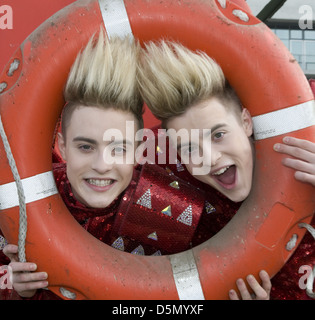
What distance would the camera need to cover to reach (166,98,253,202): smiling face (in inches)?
38.9

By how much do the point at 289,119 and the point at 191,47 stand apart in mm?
280

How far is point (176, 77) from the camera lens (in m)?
0.99

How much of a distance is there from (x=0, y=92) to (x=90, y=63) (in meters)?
0.22

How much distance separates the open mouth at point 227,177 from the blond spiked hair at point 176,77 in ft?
0.60

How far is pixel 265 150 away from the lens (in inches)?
39.4

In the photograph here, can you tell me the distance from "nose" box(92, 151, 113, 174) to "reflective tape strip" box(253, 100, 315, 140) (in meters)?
0.37

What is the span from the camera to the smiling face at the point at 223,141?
3.24 feet

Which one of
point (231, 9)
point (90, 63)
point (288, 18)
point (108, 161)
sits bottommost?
point (108, 161)

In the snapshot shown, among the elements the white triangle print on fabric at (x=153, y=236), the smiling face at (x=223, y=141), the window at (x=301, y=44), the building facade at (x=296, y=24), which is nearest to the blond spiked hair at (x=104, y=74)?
the smiling face at (x=223, y=141)

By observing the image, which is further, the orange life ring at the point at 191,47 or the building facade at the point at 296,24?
the building facade at the point at 296,24

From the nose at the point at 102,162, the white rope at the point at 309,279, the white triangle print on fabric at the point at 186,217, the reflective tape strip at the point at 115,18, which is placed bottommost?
the white rope at the point at 309,279

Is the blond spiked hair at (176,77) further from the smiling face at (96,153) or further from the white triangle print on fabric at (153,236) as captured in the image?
the white triangle print on fabric at (153,236)

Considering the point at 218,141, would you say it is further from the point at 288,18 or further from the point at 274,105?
the point at 288,18
